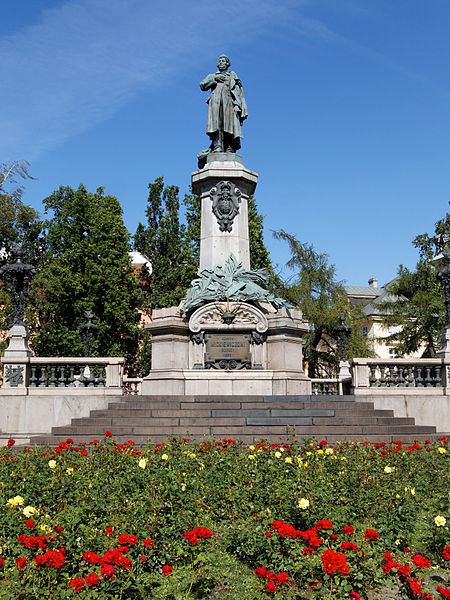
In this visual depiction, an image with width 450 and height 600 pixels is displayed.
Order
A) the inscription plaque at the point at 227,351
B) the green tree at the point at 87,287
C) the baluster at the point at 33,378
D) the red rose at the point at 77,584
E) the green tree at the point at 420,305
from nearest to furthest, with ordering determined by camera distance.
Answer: the red rose at the point at 77,584, the baluster at the point at 33,378, the inscription plaque at the point at 227,351, the green tree at the point at 87,287, the green tree at the point at 420,305

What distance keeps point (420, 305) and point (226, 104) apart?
2345cm

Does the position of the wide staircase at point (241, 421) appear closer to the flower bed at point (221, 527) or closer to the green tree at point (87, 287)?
the flower bed at point (221, 527)

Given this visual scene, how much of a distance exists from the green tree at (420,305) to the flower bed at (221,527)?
96.6 feet

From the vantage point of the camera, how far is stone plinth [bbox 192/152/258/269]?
713 inches

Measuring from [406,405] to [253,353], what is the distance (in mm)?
4405

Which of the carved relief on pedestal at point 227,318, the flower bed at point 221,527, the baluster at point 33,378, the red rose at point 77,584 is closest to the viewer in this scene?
the red rose at point 77,584

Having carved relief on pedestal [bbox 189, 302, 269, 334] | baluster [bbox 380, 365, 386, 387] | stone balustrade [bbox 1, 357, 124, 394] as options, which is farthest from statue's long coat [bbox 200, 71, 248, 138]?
baluster [bbox 380, 365, 386, 387]

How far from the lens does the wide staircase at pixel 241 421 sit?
1295 cm

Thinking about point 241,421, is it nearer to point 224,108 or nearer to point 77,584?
point 77,584

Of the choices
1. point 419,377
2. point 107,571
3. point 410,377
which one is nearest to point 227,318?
point 410,377

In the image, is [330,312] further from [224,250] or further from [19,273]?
[19,273]

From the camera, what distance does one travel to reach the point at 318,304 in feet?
123

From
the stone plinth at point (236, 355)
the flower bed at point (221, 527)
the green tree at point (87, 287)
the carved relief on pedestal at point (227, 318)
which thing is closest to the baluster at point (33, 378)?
the stone plinth at point (236, 355)

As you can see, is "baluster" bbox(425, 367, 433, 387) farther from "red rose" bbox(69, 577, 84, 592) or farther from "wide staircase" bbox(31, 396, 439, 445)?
"red rose" bbox(69, 577, 84, 592)
